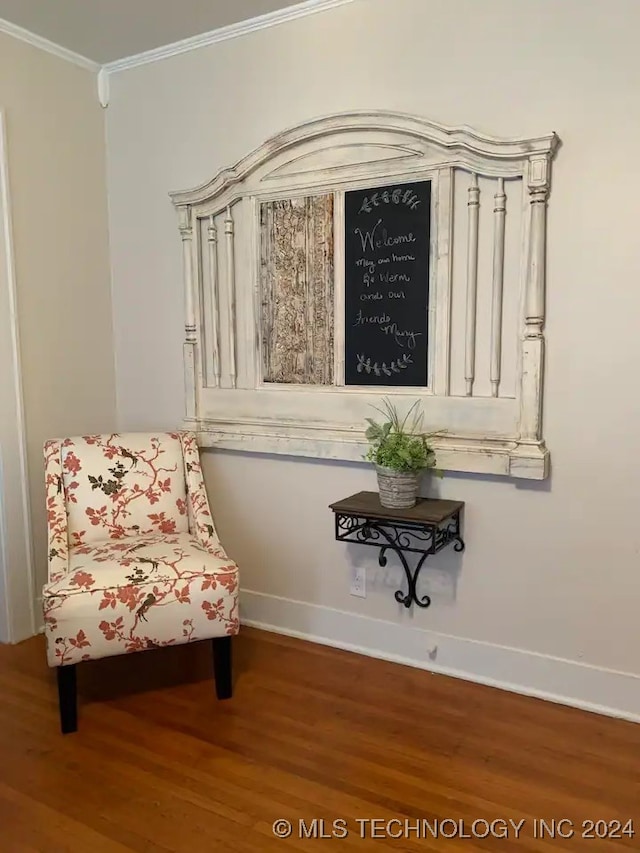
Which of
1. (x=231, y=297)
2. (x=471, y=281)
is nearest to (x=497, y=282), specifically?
(x=471, y=281)

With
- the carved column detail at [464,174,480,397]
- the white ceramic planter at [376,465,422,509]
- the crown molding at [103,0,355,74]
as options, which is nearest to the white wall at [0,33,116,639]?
the crown molding at [103,0,355,74]

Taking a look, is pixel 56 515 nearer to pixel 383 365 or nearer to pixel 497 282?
pixel 383 365

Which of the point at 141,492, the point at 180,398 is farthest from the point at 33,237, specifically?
the point at 141,492

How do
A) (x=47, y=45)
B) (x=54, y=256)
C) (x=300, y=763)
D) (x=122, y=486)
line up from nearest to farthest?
(x=300, y=763)
(x=122, y=486)
(x=47, y=45)
(x=54, y=256)

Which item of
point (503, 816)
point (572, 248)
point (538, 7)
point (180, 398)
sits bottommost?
point (503, 816)

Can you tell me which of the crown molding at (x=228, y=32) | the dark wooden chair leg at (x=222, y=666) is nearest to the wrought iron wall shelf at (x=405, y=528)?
the dark wooden chair leg at (x=222, y=666)

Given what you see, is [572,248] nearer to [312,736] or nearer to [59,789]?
[312,736]

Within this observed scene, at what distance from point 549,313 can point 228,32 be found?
70.1 inches

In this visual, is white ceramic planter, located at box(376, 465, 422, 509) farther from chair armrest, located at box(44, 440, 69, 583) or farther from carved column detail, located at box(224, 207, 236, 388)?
chair armrest, located at box(44, 440, 69, 583)

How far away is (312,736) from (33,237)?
2315 millimetres

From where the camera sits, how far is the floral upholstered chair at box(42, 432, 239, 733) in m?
2.21

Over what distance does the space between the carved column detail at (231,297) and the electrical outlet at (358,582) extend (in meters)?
0.96

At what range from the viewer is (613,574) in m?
2.30

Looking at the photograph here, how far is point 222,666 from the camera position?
241cm
